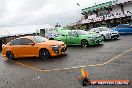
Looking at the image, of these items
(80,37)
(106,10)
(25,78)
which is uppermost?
(106,10)

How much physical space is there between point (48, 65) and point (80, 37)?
24.6 ft

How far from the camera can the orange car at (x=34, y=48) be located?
17.7 metres

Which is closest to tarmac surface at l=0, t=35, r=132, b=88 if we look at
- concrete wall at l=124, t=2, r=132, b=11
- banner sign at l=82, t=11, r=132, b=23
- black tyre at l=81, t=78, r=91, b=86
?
black tyre at l=81, t=78, r=91, b=86

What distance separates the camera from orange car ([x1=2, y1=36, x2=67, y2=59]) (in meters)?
17.7

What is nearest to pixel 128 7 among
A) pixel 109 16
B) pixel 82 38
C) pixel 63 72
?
pixel 109 16

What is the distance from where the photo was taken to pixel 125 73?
37.6 ft

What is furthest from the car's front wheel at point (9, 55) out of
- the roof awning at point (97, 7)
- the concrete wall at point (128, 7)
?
the roof awning at point (97, 7)

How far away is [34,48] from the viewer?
18203mm

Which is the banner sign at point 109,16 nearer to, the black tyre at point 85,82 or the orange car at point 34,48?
the orange car at point 34,48

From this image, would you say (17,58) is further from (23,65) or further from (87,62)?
(87,62)

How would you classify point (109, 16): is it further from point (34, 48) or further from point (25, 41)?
point (34, 48)

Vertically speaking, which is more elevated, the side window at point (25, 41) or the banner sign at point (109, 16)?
the banner sign at point (109, 16)

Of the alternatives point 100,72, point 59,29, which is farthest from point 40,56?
point 59,29

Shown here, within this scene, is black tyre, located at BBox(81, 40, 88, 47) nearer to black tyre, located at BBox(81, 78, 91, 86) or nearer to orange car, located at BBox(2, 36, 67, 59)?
orange car, located at BBox(2, 36, 67, 59)
